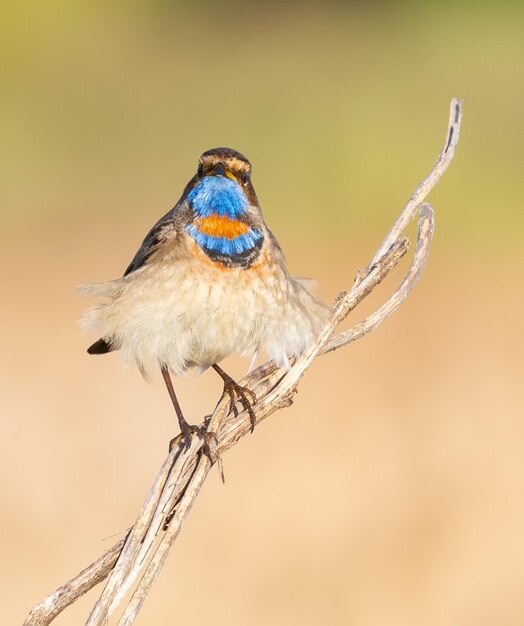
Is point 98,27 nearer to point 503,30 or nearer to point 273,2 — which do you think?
point 273,2

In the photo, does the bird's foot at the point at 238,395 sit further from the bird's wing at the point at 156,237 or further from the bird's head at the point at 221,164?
the bird's head at the point at 221,164

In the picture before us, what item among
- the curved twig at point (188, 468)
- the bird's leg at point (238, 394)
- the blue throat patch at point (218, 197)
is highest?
the blue throat patch at point (218, 197)

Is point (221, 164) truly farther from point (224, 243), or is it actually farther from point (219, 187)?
point (224, 243)

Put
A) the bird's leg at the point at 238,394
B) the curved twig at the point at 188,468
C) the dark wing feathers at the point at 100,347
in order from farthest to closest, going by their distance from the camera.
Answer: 1. the dark wing feathers at the point at 100,347
2. the bird's leg at the point at 238,394
3. the curved twig at the point at 188,468

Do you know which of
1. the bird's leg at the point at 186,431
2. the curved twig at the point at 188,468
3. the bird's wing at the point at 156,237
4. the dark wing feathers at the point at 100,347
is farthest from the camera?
the dark wing feathers at the point at 100,347

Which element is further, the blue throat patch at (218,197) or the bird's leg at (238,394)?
the blue throat patch at (218,197)

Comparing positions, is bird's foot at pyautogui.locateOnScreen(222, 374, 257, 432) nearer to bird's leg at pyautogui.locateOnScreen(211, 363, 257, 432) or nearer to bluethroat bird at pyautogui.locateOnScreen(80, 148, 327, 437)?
bird's leg at pyautogui.locateOnScreen(211, 363, 257, 432)

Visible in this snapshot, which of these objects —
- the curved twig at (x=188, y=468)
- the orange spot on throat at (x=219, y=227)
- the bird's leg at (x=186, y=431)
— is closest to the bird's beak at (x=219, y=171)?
the orange spot on throat at (x=219, y=227)

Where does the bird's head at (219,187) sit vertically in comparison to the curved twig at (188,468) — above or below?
above

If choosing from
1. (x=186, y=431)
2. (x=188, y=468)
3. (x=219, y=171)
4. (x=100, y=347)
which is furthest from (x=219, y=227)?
(x=188, y=468)
